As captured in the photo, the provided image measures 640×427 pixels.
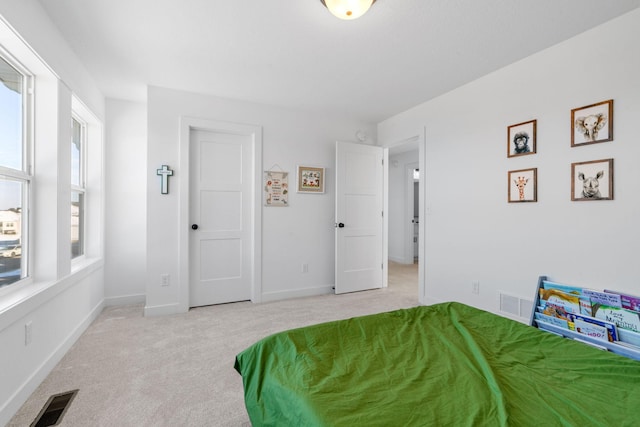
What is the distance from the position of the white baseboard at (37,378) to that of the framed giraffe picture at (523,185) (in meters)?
3.85

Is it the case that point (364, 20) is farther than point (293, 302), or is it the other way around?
point (293, 302)

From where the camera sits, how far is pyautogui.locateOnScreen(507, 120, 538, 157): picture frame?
2488mm

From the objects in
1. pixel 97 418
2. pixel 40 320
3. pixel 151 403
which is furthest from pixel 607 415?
pixel 40 320

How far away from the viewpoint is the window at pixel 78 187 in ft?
9.47

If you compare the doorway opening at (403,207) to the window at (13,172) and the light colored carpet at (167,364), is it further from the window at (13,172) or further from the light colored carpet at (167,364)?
the window at (13,172)

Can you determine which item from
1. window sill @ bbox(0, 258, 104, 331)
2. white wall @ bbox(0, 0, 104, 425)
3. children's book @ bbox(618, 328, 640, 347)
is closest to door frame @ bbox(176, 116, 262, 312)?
white wall @ bbox(0, 0, 104, 425)

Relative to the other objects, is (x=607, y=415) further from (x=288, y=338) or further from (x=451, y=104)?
(x=451, y=104)

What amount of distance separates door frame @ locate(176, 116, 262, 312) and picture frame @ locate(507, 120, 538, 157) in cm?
270

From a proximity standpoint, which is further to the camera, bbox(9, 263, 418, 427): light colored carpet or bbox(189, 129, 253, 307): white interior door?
bbox(189, 129, 253, 307): white interior door

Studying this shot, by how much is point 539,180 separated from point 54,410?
Result: 3788 millimetres

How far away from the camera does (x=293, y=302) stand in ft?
11.9

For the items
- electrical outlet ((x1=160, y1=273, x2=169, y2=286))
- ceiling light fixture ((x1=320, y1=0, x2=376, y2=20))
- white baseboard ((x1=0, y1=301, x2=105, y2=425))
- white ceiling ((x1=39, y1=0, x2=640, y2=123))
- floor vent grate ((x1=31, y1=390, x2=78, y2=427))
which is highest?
white ceiling ((x1=39, y1=0, x2=640, y2=123))

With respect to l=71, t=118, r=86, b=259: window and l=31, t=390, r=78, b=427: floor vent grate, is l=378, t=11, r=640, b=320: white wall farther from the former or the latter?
l=71, t=118, r=86, b=259: window

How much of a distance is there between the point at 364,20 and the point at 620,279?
2.55 meters
